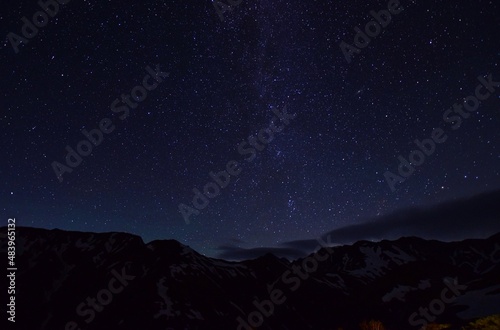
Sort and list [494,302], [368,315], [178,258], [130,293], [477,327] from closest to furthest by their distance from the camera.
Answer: [477,327], [494,302], [130,293], [178,258], [368,315]

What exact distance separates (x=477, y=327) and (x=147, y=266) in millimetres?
173842

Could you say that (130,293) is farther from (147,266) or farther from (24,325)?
(24,325)

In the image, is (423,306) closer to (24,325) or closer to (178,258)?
(178,258)

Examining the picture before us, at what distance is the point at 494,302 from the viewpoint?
102 meters

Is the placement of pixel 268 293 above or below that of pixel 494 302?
above

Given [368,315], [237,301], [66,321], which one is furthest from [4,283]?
[368,315]

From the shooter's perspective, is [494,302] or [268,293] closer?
[494,302]

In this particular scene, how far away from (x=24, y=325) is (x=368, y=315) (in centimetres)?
16146

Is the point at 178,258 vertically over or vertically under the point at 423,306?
over

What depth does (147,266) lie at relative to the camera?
173m

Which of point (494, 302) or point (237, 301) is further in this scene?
point (237, 301)

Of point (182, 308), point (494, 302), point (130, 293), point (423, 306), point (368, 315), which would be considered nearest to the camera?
point (494, 302)

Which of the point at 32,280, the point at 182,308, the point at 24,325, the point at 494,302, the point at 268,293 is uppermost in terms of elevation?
the point at 32,280

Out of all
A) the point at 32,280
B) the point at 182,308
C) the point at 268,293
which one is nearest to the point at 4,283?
the point at 32,280
